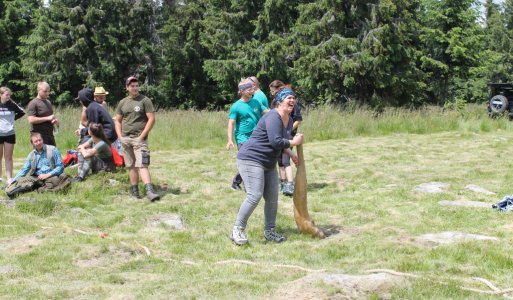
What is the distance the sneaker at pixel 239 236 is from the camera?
6.16m

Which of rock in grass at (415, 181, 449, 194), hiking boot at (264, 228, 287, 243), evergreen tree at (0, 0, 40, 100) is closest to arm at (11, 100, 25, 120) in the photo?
hiking boot at (264, 228, 287, 243)

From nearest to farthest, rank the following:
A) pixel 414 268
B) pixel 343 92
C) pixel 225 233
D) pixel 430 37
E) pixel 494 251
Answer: pixel 414 268, pixel 494 251, pixel 225 233, pixel 343 92, pixel 430 37

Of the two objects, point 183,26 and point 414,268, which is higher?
point 183,26

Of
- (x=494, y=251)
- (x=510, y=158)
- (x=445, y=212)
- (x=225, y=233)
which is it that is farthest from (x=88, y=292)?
(x=510, y=158)

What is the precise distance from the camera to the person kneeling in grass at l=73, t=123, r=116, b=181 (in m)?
8.98

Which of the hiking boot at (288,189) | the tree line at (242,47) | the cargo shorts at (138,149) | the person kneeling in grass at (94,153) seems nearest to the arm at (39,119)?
the person kneeling in grass at (94,153)

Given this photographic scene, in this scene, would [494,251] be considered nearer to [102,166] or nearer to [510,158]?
[102,166]

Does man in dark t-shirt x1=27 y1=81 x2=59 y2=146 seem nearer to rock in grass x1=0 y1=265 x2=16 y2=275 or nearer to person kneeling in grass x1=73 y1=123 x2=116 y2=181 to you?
person kneeling in grass x1=73 y1=123 x2=116 y2=181

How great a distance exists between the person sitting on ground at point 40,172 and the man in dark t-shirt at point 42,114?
0.78 m

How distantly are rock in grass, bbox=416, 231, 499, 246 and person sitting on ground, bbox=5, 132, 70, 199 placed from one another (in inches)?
194

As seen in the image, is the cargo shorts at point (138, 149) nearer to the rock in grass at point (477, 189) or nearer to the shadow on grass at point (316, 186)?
the shadow on grass at point (316, 186)

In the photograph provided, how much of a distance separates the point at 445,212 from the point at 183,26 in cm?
3192

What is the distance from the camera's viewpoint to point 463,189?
29.4 feet

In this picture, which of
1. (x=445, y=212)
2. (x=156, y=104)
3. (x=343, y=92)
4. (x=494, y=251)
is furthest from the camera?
(x=156, y=104)
